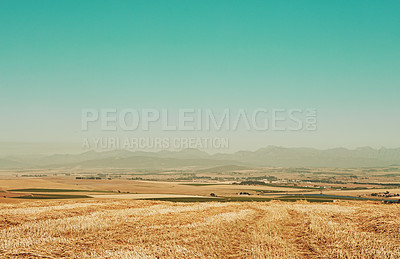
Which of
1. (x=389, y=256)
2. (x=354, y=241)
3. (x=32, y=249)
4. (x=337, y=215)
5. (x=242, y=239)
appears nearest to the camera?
(x=389, y=256)

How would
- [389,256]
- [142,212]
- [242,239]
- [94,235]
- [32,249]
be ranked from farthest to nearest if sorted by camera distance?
[142,212], [94,235], [242,239], [32,249], [389,256]

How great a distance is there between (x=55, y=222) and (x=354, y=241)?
690 inches

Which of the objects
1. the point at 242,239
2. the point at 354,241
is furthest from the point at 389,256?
the point at 242,239

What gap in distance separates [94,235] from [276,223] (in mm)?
11370

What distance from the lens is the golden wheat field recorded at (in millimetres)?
15117

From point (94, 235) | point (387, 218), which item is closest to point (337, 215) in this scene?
point (387, 218)

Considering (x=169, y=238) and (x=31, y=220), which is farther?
(x=31, y=220)

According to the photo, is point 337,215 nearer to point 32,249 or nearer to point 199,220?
point 199,220

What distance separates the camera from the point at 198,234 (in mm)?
19188

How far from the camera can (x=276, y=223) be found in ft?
75.8

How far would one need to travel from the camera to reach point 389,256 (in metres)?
14.0

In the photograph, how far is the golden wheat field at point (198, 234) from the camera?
15.1 meters

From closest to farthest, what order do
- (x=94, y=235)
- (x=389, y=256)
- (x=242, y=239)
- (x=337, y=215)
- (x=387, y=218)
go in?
1. (x=389, y=256)
2. (x=242, y=239)
3. (x=94, y=235)
4. (x=387, y=218)
5. (x=337, y=215)

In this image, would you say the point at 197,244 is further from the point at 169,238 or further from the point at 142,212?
the point at 142,212
